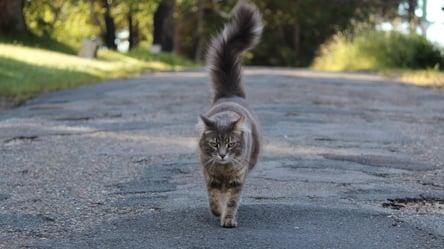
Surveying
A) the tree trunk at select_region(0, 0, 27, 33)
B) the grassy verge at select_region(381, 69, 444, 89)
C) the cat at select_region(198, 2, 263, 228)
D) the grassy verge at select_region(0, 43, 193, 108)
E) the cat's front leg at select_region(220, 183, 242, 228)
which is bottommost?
the grassy verge at select_region(381, 69, 444, 89)

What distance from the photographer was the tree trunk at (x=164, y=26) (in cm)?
2859

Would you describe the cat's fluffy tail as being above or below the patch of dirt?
above

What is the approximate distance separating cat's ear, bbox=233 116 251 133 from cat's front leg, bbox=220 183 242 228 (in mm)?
329

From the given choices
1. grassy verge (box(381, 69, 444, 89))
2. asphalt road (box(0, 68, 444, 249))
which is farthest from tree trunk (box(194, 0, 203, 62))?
asphalt road (box(0, 68, 444, 249))

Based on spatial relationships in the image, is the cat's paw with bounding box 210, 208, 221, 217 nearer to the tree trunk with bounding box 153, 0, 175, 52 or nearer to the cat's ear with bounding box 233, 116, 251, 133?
the cat's ear with bounding box 233, 116, 251, 133

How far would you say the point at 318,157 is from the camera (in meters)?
6.64

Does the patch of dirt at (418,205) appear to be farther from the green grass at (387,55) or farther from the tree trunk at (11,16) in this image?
the tree trunk at (11,16)

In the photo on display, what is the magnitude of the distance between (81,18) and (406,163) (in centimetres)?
3194

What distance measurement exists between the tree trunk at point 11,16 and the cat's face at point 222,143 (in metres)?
17.3

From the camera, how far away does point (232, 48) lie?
558 centimetres

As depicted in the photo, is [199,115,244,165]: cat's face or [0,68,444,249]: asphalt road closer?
[0,68,444,249]: asphalt road

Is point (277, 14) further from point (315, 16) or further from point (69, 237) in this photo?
point (69, 237)

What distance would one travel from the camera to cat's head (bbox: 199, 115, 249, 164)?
169 inches

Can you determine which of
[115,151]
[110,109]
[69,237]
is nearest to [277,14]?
[110,109]
